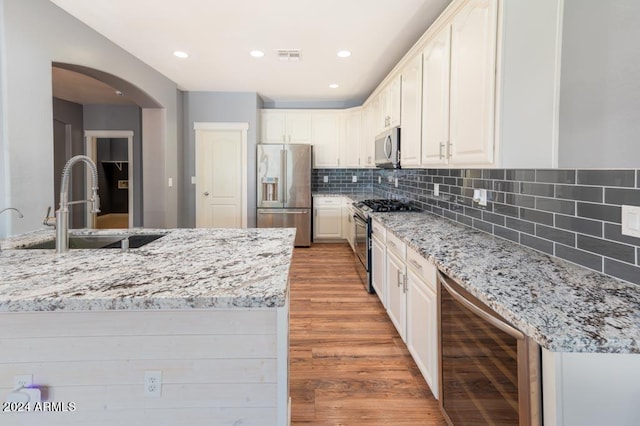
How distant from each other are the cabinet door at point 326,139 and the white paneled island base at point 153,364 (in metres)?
5.03

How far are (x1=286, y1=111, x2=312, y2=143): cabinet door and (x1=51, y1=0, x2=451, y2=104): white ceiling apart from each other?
1143 mm

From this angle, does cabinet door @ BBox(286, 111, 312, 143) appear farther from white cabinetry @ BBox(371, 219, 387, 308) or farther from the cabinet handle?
the cabinet handle

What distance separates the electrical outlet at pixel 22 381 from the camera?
114 cm

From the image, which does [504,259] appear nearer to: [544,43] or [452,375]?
[452,375]

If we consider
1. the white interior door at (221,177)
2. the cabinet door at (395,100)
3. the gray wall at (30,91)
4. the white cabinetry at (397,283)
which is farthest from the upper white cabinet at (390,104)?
the gray wall at (30,91)

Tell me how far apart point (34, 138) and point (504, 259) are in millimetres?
3015

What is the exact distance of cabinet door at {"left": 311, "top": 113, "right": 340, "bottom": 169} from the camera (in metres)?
5.96

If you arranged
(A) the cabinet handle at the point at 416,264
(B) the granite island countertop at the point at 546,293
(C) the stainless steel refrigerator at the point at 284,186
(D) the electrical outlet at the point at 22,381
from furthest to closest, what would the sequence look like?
(C) the stainless steel refrigerator at the point at 284,186, (A) the cabinet handle at the point at 416,264, (D) the electrical outlet at the point at 22,381, (B) the granite island countertop at the point at 546,293

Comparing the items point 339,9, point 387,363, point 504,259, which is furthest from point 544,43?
point 387,363

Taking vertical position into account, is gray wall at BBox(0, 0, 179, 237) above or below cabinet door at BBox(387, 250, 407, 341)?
above

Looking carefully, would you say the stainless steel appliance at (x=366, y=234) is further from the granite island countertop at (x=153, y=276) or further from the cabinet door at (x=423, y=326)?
the granite island countertop at (x=153, y=276)

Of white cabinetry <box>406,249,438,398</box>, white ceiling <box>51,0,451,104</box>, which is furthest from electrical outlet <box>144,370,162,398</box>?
white ceiling <box>51,0,451,104</box>

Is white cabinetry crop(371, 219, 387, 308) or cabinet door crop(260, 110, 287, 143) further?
cabinet door crop(260, 110, 287, 143)

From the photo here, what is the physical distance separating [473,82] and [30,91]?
2819 mm
